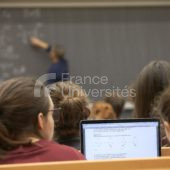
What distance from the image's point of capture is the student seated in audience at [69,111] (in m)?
1.94

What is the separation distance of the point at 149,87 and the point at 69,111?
0.46m

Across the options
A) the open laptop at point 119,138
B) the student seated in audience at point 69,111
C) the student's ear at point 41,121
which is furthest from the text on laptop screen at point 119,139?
the student seated in audience at point 69,111

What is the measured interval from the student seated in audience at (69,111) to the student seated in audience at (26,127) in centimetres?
45

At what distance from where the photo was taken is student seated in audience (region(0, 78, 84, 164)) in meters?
1.34

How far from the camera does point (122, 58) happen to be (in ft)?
16.5

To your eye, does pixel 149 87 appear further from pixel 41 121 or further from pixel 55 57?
pixel 55 57

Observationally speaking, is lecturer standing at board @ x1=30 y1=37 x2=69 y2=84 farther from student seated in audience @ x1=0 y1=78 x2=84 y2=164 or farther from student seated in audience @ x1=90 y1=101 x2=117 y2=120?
student seated in audience @ x1=0 y1=78 x2=84 y2=164

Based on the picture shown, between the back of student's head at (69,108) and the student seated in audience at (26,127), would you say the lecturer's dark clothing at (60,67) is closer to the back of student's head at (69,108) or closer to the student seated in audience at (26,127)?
the back of student's head at (69,108)

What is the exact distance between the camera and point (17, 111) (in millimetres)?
1402

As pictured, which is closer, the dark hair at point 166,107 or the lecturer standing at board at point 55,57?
the dark hair at point 166,107

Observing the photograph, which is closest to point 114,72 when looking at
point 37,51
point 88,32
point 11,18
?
point 88,32

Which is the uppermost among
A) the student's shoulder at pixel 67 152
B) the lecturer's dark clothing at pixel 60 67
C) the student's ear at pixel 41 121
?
the lecturer's dark clothing at pixel 60 67

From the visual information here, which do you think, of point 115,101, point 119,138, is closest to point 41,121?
point 119,138

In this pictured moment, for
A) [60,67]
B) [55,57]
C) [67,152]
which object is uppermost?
[55,57]
